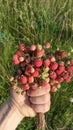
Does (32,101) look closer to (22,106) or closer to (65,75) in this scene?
(22,106)

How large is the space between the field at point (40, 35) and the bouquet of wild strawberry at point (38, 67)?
786 millimetres

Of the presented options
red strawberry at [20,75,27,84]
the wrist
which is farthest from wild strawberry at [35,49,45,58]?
the wrist

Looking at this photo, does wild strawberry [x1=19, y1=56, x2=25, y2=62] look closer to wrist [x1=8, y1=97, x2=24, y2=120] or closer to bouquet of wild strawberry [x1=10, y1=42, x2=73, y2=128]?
bouquet of wild strawberry [x1=10, y1=42, x2=73, y2=128]

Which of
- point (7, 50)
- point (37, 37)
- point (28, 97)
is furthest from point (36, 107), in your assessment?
point (37, 37)

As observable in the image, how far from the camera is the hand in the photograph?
1389mm

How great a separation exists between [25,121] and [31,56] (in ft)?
3.87

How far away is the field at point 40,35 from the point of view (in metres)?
2.38

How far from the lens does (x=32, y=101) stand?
1.43 meters

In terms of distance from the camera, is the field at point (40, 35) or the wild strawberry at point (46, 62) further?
the field at point (40, 35)

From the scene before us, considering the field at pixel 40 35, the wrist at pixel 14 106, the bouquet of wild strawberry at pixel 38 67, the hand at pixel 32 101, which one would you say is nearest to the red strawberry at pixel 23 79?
the bouquet of wild strawberry at pixel 38 67

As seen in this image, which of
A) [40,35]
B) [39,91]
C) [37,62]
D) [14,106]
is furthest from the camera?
[40,35]

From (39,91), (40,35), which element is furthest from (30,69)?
(40,35)

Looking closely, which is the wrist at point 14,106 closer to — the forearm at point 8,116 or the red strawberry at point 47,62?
the forearm at point 8,116

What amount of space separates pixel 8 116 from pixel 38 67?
0.35 m
